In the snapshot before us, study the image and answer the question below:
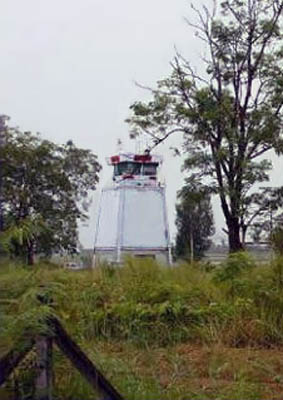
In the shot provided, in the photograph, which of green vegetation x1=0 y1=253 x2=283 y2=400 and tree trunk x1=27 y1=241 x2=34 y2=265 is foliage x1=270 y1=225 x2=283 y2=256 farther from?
tree trunk x1=27 y1=241 x2=34 y2=265

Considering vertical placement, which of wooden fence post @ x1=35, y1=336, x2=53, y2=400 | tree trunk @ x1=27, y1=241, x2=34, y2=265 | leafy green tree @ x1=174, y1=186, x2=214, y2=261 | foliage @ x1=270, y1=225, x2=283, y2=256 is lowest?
wooden fence post @ x1=35, y1=336, x2=53, y2=400

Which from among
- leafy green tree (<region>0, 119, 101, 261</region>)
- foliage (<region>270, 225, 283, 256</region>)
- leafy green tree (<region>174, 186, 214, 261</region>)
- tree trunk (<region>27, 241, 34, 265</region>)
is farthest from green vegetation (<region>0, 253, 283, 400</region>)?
leafy green tree (<region>174, 186, 214, 261</region>)

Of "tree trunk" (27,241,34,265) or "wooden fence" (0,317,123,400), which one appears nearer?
"wooden fence" (0,317,123,400)

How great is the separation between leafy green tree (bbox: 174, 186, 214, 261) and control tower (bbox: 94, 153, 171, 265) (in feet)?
2.52

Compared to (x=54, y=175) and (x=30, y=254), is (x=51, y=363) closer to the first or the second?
(x=30, y=254)

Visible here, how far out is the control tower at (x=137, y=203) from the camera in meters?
26.3

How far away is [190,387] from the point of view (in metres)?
5.17

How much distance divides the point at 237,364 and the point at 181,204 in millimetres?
19062

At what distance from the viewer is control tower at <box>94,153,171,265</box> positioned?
26297mm

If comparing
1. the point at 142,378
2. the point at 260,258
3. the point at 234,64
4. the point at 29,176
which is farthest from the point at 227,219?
the point at 142,378

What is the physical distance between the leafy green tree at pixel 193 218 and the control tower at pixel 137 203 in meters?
0.77

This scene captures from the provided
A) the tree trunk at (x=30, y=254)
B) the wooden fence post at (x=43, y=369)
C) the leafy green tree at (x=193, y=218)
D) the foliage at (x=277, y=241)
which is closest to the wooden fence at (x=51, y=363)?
the wooden fence post at (x=43, y=369)

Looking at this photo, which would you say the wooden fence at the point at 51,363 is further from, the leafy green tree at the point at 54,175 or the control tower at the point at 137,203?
the control tower at the point at 137,203

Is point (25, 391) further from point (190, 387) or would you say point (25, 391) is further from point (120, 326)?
point (120, 326)
